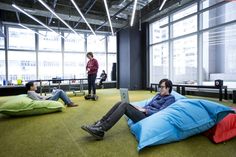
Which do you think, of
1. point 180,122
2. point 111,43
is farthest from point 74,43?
point 180,122

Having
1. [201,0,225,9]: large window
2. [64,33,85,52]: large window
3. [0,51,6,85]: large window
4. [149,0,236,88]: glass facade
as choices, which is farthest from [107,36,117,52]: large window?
[201,0,225,9]: large window

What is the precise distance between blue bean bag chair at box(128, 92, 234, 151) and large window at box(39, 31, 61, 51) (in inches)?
367

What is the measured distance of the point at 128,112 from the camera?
234 cm

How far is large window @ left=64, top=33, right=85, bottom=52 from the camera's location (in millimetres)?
10600

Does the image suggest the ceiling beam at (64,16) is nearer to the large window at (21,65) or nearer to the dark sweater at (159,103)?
the large window at (21,65)

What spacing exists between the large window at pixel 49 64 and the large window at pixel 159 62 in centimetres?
544

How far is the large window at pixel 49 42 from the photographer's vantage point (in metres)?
9.98

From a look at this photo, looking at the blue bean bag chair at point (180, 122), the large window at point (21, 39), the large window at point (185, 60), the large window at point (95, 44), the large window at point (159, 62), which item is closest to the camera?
the blue bean bag chair at point (180, 122)

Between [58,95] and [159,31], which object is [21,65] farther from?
[159,31]

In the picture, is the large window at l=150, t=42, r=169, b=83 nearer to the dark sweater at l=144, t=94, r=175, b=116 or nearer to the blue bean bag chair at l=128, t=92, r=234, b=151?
the dark sweater at l=144, t=94, r=175, b=116

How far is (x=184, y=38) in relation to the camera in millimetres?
7371

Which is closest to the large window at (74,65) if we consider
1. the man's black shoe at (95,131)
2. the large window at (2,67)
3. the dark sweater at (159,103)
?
the large window at (2,67)

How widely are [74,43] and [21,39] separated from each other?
9.42 ft

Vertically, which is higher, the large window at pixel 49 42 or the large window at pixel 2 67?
the large window at pixel 49 42
